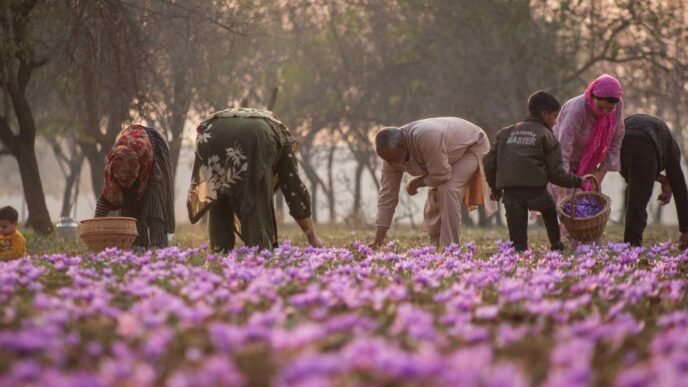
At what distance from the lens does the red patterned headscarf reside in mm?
10062

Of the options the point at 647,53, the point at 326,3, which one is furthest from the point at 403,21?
the point at 647,53

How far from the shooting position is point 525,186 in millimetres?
10211

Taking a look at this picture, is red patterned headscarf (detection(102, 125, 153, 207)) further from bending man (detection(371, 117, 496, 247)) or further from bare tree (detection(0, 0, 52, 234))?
bare tree (detection(0, 0, 52, 234))

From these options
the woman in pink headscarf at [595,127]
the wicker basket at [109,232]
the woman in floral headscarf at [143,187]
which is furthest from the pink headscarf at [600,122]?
the wicker basket at [109,232]

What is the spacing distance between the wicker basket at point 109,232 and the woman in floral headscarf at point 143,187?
578mm

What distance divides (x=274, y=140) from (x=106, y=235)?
1783 mm

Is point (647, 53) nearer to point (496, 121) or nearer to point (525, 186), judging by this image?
point (496, 121)

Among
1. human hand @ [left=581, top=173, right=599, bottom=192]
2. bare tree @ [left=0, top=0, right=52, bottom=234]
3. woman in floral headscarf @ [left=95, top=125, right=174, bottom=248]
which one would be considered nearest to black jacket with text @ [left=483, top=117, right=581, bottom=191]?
human hand @ [left=581, top=173, right=599, bottom=192]

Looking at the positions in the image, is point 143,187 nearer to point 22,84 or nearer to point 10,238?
point 10,238

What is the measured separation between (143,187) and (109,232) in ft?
2.85

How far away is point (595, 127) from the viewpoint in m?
11.3

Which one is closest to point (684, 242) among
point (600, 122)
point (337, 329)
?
point (600, 122)

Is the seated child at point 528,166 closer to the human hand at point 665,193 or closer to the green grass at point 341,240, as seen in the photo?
the green grass at point 341,240

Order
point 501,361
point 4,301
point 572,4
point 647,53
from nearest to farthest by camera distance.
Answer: point 501,361, point 4,301, point 647,53, point 572,4
